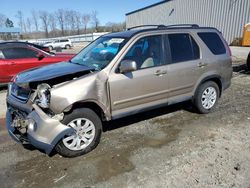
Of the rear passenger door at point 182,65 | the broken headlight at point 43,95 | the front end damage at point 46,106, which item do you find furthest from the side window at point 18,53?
the rear passenger door at point 182,65

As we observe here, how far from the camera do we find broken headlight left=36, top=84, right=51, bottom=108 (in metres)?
3.33

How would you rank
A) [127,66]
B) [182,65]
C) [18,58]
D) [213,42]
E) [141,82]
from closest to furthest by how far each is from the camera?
1. [127,66]
2. [141,82]
3. [182,65]
4. [213,42]
5. [18,58]

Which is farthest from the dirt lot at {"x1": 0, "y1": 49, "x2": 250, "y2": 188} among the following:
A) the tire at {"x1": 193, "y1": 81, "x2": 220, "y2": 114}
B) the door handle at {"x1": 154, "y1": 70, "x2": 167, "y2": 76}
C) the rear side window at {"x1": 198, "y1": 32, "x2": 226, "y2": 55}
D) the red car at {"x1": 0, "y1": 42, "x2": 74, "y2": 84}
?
the red car at {"x1": 0, "y1": 42, "x2": 74, "y2": 84}

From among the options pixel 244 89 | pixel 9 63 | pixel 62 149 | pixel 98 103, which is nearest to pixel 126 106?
pixel 98 103

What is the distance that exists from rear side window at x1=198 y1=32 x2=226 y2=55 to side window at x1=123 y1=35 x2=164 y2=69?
3.90 ft

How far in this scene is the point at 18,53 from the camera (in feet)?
27.5

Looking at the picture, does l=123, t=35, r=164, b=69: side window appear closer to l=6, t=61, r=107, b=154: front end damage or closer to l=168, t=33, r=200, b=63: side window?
l=168, t=33, r=200, b=63: side window

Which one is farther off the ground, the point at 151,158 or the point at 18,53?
the point at 18,53

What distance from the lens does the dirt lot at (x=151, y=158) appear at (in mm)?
3115

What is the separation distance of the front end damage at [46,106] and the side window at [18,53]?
515 cm

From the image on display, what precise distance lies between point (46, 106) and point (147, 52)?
6.65 feet

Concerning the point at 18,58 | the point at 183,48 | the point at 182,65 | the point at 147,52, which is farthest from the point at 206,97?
the point at 18,58

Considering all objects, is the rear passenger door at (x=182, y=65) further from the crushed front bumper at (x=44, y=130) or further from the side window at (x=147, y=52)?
the crushed front bumper at (x=44, y=130)

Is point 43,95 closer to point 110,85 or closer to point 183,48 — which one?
point 110,85
